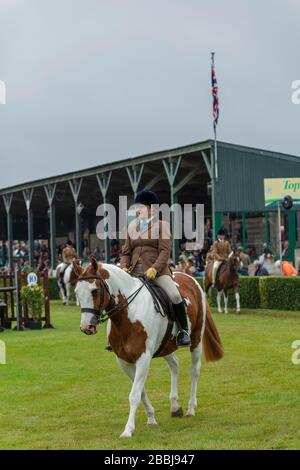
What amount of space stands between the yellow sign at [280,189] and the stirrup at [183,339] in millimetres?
25032

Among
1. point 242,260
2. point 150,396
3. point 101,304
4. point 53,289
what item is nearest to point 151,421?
point 101,304

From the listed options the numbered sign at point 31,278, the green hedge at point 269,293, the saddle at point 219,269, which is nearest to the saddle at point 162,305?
the numbered sign at point 31,278

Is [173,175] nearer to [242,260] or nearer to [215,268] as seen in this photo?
[242,260]

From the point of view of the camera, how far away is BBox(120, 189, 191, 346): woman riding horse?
8.06m

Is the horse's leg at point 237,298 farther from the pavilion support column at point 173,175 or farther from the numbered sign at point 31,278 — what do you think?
the pavilion support column at point 173,175

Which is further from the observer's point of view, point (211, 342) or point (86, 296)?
point (211, 342)

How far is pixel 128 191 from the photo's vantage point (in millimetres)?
43469

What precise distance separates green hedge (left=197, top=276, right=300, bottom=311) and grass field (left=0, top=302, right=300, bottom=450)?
4.96 meters

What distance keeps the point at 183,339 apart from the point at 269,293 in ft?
45.2

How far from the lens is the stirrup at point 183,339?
8117mm

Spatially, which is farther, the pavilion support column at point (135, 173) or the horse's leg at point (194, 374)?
the pavilion support column at point (135, 173)

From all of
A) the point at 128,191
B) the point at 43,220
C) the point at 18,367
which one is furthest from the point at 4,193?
the point at 18,367

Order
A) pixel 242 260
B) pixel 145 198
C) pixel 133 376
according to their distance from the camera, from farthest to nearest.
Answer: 1. pixel 242 260
2. pixel 145 198
3. pixel 133 376

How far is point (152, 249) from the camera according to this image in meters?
8.16
